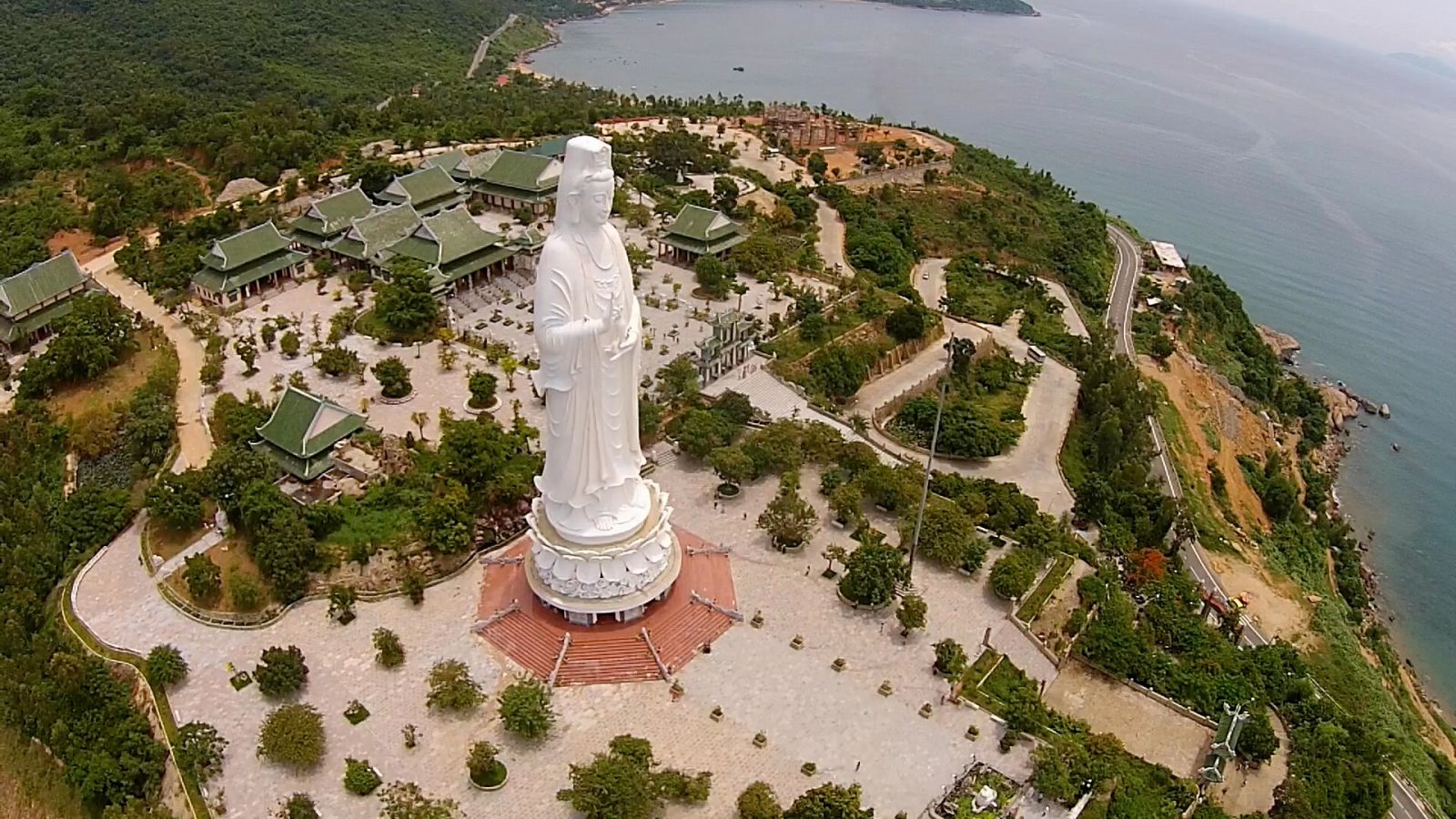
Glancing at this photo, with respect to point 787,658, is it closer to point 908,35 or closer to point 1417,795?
point 1417,795

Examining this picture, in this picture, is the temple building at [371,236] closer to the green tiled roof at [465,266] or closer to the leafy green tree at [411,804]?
the green tiled roof at [465,266]

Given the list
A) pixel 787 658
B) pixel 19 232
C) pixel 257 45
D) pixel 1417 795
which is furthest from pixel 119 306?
pixel 257 45

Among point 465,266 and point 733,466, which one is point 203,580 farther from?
point 465,266

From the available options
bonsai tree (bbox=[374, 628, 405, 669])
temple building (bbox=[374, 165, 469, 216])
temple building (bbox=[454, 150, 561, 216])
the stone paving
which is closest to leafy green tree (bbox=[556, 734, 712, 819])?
the stone paving

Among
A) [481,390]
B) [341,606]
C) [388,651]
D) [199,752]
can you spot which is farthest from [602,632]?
[481,390]

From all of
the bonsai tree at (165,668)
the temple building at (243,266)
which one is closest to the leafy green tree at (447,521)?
the bonsai tree at (165,668)

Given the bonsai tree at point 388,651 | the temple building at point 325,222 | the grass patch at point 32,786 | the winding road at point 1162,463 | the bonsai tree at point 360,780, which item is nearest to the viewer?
the bonsai tree at point 360,780

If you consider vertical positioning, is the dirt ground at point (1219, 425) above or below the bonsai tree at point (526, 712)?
below

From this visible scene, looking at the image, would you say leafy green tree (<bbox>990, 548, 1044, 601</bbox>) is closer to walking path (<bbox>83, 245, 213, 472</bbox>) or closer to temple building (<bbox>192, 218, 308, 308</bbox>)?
walking path (<bbox>83, 245, 213, 472</bbox>)
